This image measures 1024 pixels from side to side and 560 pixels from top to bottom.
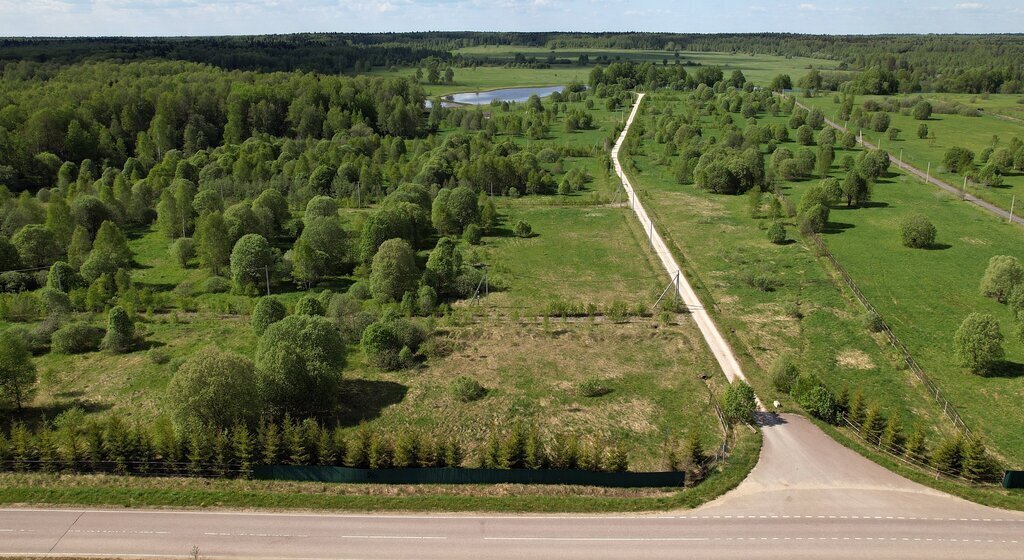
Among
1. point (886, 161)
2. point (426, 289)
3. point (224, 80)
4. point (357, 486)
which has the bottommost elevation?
point (357, 486)

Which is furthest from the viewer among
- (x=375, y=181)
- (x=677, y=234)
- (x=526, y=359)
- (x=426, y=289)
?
(x=375, y=181)

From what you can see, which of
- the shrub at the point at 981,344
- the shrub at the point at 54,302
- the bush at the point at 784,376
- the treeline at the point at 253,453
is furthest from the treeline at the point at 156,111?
the shrub at the point at 981,344

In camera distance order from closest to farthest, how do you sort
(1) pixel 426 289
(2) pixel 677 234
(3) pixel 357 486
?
(3) pixel 357 486, (1) pixel 426 289, (2) pixel 677 234

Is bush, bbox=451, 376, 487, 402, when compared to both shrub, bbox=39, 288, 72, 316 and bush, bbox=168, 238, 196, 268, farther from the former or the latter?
bush, bbox=168, 238, 196, 268

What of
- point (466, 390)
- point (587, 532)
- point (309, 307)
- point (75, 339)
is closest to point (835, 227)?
point (466, 390)

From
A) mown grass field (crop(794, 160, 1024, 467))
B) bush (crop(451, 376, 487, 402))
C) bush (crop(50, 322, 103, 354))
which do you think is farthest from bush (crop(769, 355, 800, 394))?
bush (crop(50, 322, 103, 354))

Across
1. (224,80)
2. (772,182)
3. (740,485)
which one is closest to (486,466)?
(740,485)

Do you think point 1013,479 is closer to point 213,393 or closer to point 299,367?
point 299,367

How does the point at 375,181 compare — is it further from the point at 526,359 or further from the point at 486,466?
the point at 486,466
